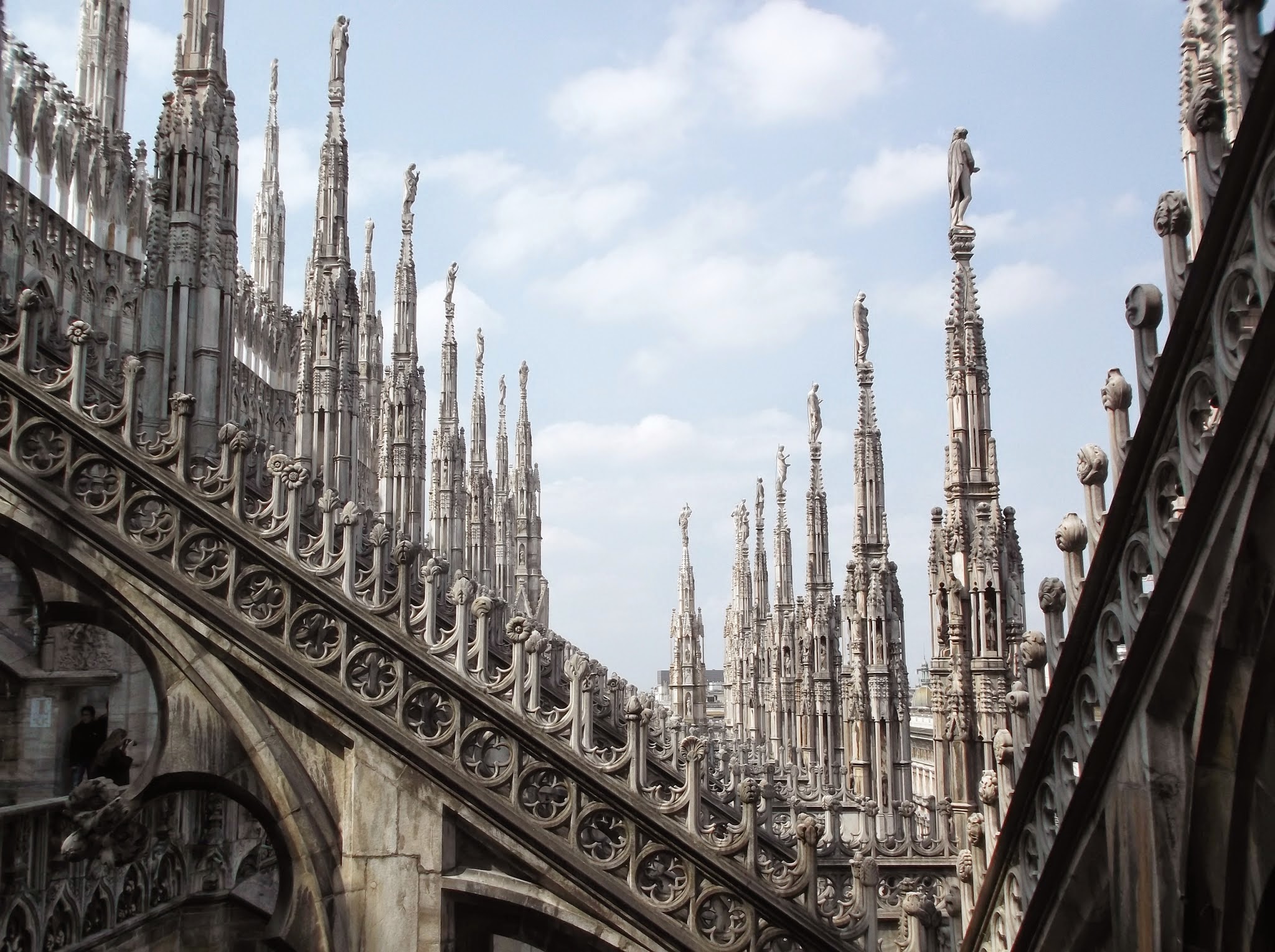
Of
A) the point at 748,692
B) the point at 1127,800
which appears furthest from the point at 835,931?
the point at 748,692

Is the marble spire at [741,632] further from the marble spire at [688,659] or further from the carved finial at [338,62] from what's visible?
the carved finial at [338,62]

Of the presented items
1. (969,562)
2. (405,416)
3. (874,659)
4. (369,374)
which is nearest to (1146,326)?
(969,562)

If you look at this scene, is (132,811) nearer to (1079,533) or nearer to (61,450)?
(61,450)

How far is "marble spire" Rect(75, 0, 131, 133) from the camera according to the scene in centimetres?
2831

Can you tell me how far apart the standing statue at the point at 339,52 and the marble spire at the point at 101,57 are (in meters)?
7.85

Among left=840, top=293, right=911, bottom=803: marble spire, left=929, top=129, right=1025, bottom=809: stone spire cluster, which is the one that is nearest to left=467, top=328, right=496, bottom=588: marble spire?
left=840, top=293, right=911, bottom=803: marble spire

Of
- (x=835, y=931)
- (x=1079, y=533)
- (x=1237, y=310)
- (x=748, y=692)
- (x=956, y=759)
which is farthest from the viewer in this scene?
(x=748, y=692)

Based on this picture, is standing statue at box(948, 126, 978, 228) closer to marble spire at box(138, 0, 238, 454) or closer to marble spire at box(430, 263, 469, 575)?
marble spire at box(138, 0, 238, 454)

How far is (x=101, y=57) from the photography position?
28.5 meters

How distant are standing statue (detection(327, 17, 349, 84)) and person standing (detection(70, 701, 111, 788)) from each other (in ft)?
51.7

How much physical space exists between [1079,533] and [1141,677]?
3.07 ft

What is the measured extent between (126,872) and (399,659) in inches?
189

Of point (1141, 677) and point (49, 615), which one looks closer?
point (1141, 677)

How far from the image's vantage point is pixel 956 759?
591 inches
